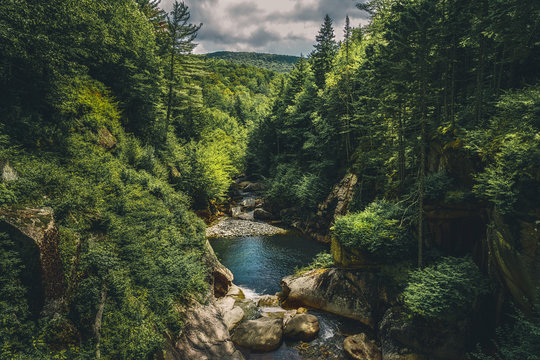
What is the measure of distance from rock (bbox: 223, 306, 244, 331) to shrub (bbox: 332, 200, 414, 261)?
6.65m

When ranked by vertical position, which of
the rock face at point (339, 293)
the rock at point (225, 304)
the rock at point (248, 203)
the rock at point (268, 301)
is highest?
the rock at point (248, 203)

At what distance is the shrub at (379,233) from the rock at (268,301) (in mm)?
5238

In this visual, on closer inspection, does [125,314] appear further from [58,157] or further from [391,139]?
[391,139]

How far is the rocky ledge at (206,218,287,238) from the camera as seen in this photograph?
2536 centimetres

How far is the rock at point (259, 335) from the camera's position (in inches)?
429

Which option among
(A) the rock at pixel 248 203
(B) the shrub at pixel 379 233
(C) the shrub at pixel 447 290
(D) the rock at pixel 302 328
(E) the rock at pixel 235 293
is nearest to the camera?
(C) the shrub at pixel 447 290

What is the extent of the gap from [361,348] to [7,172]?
14129 mm

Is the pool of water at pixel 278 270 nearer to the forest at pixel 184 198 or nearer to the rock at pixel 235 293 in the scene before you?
the rock at pixel 235 293

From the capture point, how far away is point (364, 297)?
1255cm

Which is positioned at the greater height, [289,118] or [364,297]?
[289,118]

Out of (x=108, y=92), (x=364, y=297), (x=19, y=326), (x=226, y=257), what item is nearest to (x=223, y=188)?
(x=226, y=257)

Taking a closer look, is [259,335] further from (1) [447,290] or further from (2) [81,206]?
(2) [81,206]

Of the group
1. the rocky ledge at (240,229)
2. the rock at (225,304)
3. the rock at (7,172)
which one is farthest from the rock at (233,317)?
the rocky ledge at (240,229)

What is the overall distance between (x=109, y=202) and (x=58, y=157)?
115 inches
